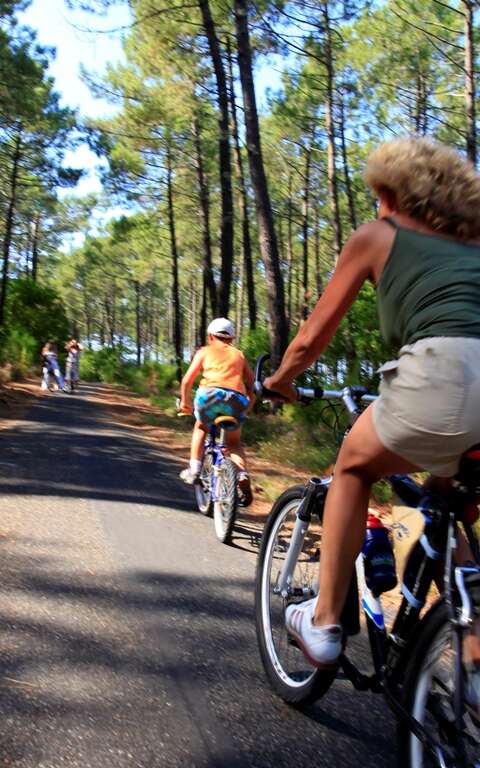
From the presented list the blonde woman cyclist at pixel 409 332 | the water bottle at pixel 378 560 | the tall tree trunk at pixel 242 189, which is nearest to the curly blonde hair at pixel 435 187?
the blonde woman cyclist at pixel 409 332

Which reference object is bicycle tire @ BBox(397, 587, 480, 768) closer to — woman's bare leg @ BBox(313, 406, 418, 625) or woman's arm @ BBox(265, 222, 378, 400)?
woman's bare leg @ BBox(313, 406, 418, 625)

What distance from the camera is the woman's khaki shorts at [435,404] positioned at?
6.32 feet

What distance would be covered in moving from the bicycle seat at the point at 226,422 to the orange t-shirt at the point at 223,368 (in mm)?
278

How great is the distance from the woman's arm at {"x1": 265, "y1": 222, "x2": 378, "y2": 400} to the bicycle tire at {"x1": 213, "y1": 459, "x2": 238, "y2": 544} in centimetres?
303

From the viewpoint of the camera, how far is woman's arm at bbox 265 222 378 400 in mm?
2188

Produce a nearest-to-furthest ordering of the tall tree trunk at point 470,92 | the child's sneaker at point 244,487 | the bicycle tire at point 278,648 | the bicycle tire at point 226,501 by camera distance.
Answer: the bicycle tire at point 278,648 < the bicycle tire at point 226,501 < the child's sneaker at point 244,487 < the tall tree trunk at point 470,92

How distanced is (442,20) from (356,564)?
20.4 meters

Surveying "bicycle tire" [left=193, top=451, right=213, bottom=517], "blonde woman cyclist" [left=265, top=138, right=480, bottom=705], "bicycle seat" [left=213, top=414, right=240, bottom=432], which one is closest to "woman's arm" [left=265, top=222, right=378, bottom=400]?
"blonde woman cyclist" [left=265, top=138, right=480, bottom=705]

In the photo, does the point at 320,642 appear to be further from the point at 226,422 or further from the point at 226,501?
the point at 226,422

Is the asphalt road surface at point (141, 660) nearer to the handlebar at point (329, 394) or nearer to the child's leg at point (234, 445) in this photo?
the child's leg at point (234, 445)

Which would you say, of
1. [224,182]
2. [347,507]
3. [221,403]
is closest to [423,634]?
[347,507]

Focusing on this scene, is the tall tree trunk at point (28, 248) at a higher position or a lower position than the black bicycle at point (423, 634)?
higher

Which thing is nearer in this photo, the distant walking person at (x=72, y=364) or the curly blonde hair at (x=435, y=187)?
the curly blonde hair at (x=435, y=187)

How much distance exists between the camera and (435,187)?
2127 mm
